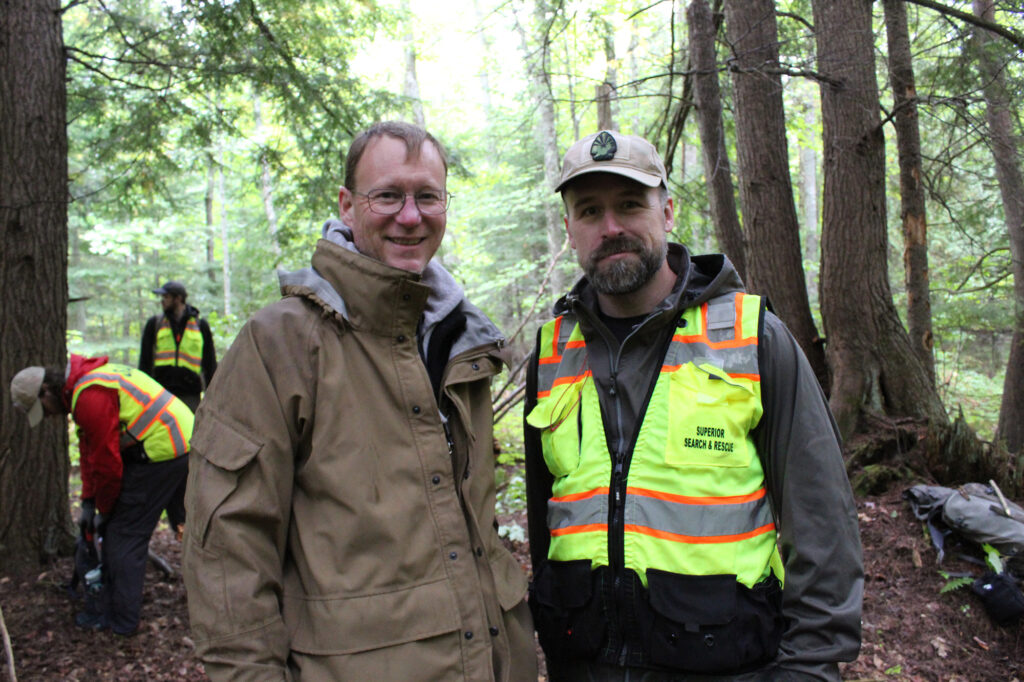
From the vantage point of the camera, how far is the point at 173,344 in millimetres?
7496

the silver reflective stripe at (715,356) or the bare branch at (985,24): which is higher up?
the bare branch at (985,24)

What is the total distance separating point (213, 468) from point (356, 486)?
1.15ft

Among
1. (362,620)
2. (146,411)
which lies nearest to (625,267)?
(362,620)

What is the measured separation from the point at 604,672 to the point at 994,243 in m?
15.1

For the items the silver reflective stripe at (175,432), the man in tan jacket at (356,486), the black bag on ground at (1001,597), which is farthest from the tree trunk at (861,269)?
the silver reflective stripe at (175,432)

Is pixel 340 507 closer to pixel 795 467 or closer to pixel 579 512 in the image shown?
pixel 579 512

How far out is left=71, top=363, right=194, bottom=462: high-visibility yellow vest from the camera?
15.6 feet

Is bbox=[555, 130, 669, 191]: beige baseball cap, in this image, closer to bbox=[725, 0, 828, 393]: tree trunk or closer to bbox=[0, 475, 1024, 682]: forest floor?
bbox=[0, 475, 1024, 682]: forest floor

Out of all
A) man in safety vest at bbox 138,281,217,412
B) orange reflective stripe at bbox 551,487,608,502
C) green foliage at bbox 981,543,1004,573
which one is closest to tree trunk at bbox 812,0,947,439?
green foliage at bbox 981,543,1004,573

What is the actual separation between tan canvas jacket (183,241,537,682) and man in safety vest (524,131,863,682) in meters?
0.33

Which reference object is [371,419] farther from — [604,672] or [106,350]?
[106,350]

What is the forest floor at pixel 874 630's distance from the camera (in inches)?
160

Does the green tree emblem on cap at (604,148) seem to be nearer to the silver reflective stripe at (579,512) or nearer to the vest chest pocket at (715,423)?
the vest chest pocket at (715,423)

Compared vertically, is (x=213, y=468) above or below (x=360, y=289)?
below
